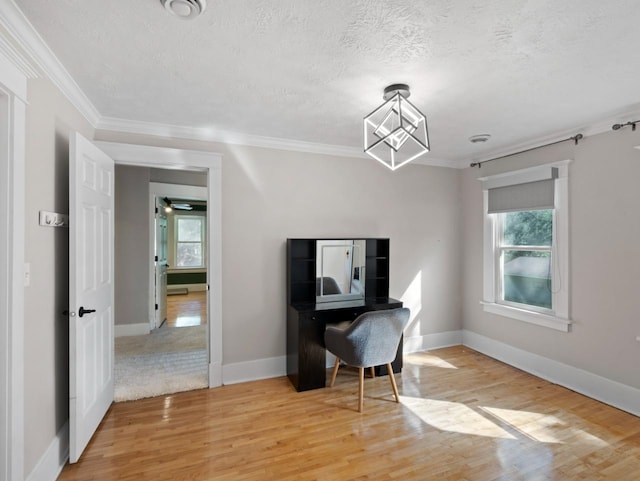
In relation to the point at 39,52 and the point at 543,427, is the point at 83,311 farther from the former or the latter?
the point at 543,427

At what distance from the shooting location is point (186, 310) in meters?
6.57

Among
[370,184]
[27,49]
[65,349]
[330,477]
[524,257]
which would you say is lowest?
[330,477]

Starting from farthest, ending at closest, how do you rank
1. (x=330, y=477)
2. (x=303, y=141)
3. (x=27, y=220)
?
1. (x=303, y=141)
2. (x=330, y=477)
3. (x=27, y=220)

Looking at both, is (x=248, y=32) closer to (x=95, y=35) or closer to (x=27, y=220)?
(x=95, y=35)

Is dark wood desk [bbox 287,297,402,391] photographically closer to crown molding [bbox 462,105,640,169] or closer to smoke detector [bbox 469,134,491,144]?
smoke detector [bbox 469,134,491,144]

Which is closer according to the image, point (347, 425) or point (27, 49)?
point (27, 49)

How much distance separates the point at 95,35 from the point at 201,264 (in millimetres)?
7727

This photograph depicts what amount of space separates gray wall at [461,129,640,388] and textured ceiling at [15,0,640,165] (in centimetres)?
36

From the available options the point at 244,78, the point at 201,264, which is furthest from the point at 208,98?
the point at 201,264

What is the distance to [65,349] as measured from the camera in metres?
2.21

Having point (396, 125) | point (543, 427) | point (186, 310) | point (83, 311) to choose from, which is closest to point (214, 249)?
point (83, 311)

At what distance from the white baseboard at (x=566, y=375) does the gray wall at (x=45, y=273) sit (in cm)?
410

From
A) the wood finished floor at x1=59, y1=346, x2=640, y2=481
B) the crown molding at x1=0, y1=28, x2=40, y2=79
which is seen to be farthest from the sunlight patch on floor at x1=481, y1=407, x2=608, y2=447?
the crown molding at x1=0, y1=28, x2=40, y2=79

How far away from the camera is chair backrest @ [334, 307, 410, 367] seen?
8.79 feet
